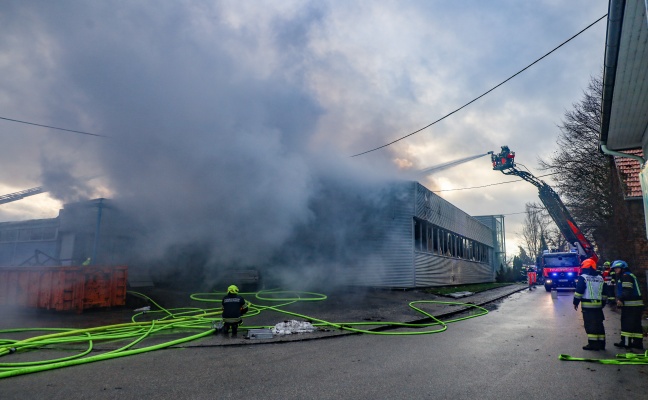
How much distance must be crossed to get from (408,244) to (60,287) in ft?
40.2

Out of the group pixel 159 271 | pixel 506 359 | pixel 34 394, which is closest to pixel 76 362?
pixel 34 394

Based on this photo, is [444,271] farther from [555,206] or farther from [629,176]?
[629,176]

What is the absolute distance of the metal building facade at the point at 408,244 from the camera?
52.3 feet

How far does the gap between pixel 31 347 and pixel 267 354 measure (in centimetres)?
377

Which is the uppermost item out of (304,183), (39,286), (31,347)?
(304,183)

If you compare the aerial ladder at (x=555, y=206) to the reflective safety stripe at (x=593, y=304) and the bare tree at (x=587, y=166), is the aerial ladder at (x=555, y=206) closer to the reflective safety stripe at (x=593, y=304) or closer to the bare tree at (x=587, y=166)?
the bare tree at (x=587, y=166)

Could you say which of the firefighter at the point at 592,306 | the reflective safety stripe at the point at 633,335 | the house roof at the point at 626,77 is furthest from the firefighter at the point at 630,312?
the house roof at the point at 626,77

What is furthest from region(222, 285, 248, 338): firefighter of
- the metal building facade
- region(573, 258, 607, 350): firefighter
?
the metal building facade

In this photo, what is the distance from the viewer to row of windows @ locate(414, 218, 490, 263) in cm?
1775

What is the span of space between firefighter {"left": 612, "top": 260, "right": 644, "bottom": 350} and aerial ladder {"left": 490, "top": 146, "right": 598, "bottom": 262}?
14319mm

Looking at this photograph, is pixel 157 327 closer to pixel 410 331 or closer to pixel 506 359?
pixel 410 331

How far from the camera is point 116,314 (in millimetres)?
9531

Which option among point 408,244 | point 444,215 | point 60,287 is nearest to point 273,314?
point 60,287

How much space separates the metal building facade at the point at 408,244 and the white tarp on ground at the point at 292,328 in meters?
8.05
